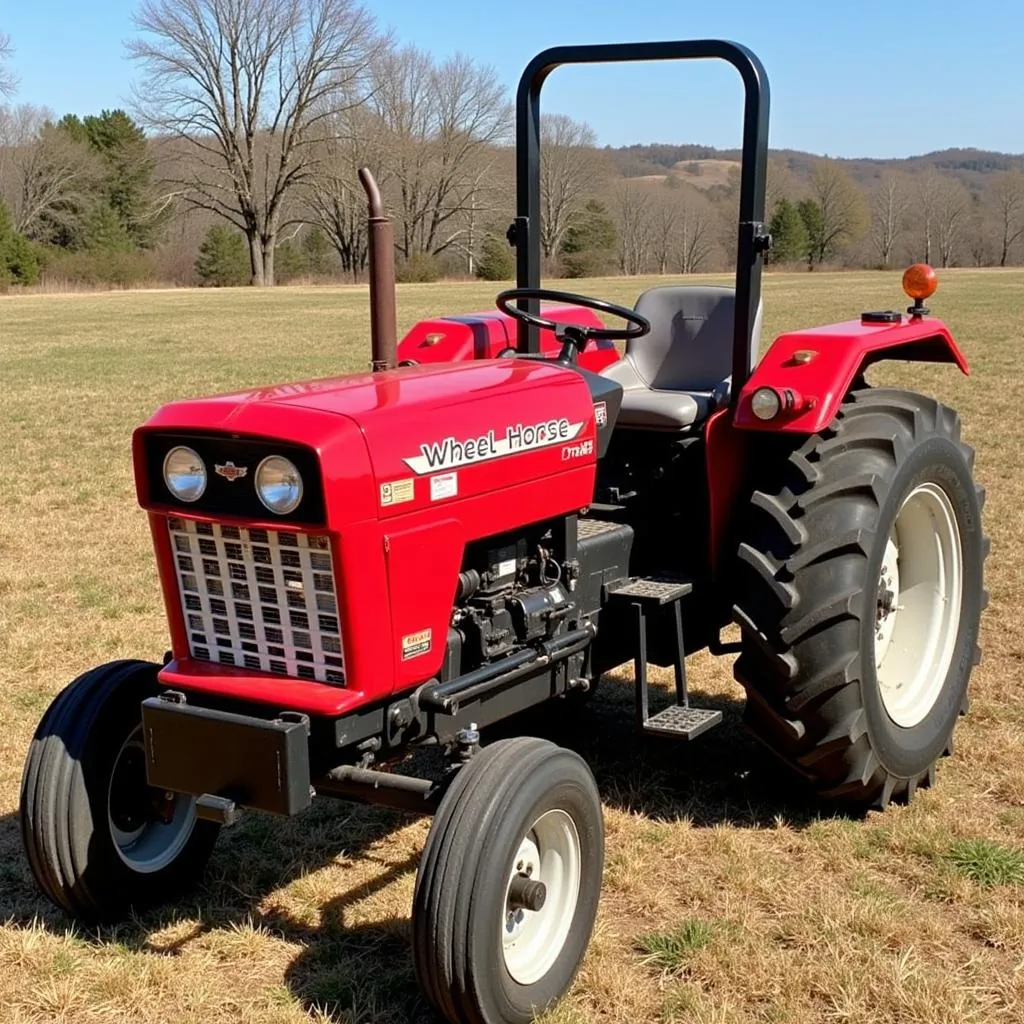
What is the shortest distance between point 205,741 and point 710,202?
255 feet

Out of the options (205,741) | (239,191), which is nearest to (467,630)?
(205,741)

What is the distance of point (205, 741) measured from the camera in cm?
285

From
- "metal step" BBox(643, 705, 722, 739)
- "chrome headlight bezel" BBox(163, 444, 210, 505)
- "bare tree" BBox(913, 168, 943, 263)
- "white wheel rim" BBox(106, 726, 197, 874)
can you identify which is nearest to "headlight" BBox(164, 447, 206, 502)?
"chrome headlight bezel" BBox(163, 444, 210, 505)

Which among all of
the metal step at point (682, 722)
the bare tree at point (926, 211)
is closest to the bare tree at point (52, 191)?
the bare tree at point (926, 211)

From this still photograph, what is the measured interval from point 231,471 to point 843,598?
5.52 feet

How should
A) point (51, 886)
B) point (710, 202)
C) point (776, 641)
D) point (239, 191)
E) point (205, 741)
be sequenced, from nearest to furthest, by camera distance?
point (205, 741) < point (51, 886) < point (776, 641) < point (239, 191) < point (710, 202)

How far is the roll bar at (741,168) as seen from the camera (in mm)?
3719

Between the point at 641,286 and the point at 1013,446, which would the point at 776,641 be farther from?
the point at 641,286

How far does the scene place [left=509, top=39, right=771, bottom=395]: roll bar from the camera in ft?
12.2

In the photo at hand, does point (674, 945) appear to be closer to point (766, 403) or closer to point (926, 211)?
point (766, 403)

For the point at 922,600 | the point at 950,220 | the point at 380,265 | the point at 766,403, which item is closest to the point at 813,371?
the point at 766,403

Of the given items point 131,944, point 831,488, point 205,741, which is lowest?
point 131,944

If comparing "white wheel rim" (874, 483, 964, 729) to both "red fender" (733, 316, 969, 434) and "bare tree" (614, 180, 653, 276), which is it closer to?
"red fender" (733, 316, 969, 434)

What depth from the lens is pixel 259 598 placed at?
2.93 m
